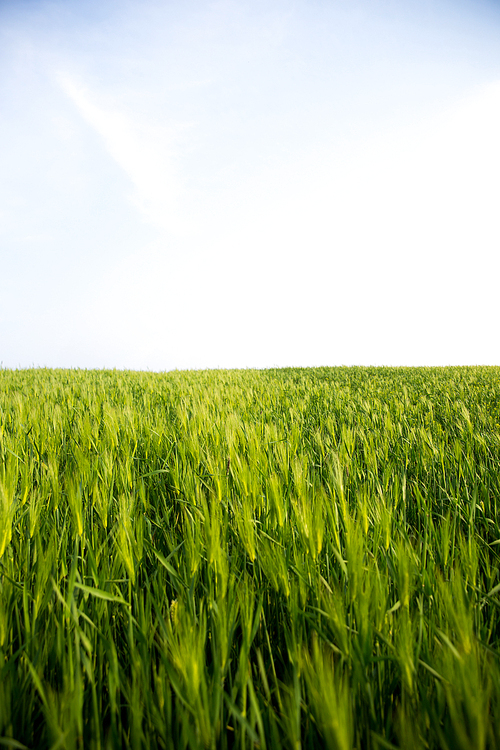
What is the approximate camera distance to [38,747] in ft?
1.84

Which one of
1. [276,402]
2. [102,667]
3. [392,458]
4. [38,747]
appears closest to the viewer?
[38,747]

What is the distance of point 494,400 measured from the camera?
4250 mm

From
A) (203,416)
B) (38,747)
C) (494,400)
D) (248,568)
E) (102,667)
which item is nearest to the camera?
(38,747)

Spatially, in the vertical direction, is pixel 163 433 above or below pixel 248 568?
above

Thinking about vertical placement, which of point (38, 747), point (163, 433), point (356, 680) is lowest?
point (38, 747)

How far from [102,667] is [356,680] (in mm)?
472

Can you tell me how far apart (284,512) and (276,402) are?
2.63 m

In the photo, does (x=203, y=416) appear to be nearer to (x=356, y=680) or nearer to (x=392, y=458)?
(x=392, y=458)

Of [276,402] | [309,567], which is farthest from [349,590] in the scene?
[276,402]

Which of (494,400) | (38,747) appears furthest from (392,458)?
(494,400)

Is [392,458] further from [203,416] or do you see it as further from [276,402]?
[276,402]

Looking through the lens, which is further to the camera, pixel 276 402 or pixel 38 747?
pixel 276 402

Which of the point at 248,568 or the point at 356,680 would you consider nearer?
the point at 356,680

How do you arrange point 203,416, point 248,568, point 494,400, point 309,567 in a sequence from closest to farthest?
point 309,567 → point 248,568 → point 203,416 → point 494,400
